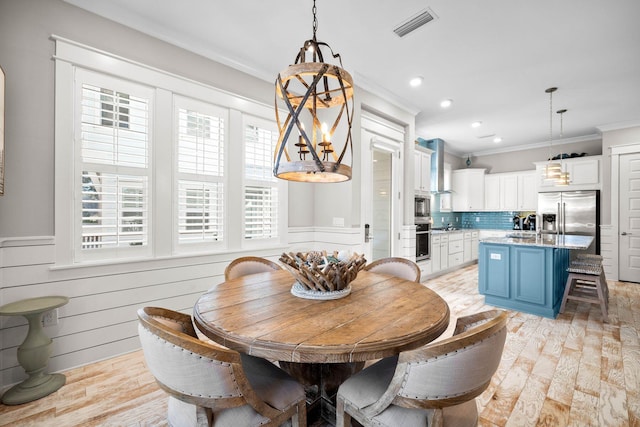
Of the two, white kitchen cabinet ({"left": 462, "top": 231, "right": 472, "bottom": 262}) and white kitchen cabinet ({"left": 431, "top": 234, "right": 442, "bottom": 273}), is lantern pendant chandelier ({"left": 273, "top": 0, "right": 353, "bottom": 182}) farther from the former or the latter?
white kitchen cabinet ({"left": 462, "top": 231, "right": 472, "bottom": 262})

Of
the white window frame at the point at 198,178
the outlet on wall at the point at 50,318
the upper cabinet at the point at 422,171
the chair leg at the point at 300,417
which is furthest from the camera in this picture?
the upper cabinet at the point at 422,171

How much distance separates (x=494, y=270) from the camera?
12.7 ft

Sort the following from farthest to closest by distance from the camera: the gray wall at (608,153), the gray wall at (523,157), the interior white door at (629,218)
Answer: the gray wall at (523,157)
the gray wall at (608,153)
the interior white door at (629,218)

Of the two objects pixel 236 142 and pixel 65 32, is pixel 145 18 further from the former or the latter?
pixel 236 142

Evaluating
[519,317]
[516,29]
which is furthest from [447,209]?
[516,29]

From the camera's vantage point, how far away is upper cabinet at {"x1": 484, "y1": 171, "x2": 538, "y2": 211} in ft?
21.1

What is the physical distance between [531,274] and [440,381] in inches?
135

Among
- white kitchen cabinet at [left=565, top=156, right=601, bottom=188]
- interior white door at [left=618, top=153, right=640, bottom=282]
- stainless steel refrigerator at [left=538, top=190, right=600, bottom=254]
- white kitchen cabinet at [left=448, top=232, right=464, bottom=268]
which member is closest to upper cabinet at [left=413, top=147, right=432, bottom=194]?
Result: white kitchen cabinet at [left=448, top=232, right=464, bottom=268]

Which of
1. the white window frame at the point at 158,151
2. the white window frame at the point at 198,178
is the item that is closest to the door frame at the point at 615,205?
the white window frame at the point at 158,151

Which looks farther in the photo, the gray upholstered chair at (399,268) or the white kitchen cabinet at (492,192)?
the white kitchen cabinet at (492,192)

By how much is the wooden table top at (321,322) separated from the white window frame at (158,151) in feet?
4.01

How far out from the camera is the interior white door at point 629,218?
495 cm

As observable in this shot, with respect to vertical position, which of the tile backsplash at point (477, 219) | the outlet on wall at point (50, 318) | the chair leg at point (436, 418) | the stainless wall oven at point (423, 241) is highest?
the tile backsplash at point (477, 219)

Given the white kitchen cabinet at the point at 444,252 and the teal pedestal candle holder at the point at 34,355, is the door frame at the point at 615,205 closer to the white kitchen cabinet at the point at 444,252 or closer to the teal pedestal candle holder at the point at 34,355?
the white kitchen cabinet at the point at 444,252
